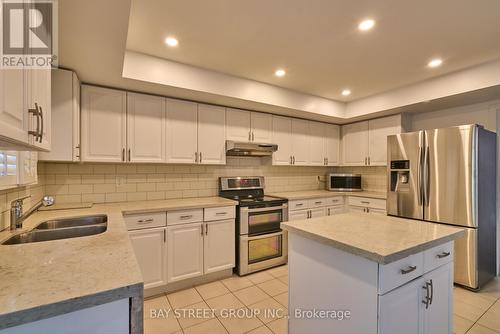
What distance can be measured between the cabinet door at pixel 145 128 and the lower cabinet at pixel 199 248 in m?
0.88

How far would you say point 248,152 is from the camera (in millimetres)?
3471

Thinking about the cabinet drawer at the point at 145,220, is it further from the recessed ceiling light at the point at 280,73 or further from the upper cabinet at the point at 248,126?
the recessed ceiling light at the point at 280,73

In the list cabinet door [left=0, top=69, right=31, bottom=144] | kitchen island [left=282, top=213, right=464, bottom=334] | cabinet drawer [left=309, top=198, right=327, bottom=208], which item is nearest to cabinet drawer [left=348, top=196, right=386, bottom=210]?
cabinet drawer [left=309, top=198, right=327, bottom=208]

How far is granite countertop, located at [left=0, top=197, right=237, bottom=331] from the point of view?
2.27 ft

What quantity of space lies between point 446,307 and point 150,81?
2.94 meters

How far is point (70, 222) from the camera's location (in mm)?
1949

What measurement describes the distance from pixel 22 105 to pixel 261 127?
114 inches

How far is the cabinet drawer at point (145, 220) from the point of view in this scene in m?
2.33

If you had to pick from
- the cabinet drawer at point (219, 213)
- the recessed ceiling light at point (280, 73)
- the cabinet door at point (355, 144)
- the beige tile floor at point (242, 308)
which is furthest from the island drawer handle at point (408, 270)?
the cabinet door at point (355, 144)

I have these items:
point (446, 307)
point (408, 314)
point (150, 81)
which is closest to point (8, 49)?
point (150, 81)

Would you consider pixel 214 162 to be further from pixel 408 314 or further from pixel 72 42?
pixel 408 314

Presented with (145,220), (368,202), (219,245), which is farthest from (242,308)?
(368,202)

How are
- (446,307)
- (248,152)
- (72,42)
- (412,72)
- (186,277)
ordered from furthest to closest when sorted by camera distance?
1. (248,152)
2. (412,72)
3. (186,277)
4. (72,42)
5. (446,307)

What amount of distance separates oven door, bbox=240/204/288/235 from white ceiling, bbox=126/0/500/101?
5.51 ft
